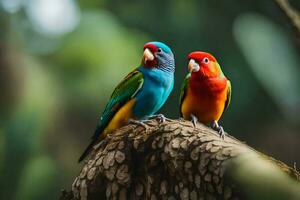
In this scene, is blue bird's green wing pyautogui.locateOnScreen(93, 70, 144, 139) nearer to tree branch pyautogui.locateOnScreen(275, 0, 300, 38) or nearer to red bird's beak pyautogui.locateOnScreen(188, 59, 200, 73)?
red bird's beak pyautogui.locateOnScreen(188, 59, 200, 73)

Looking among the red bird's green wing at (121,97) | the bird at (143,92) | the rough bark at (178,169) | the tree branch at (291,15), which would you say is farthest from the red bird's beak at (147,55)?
the tree branch at (291,15)

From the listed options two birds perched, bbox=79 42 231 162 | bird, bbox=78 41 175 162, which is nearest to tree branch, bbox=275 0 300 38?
two birds perched, bbox=79 42 231 162

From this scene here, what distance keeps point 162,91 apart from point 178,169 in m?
0.97

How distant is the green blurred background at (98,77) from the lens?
28.7 ft

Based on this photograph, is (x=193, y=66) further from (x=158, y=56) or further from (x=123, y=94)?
(x=123, y=94)

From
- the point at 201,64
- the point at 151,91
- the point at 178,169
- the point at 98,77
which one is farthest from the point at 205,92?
the point at 98,77

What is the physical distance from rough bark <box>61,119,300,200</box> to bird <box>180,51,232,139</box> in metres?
0.38

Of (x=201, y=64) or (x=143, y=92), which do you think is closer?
(x=201, y=64)

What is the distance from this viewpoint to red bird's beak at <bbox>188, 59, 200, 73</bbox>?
337 cm

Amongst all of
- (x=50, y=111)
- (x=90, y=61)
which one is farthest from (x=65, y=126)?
(x=90, y=61)

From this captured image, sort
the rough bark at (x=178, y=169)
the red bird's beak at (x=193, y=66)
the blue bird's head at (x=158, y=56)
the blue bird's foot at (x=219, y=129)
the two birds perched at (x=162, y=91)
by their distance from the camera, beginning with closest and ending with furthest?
the rough bark at (x=178, y=169) < the blue bird's foot at (x=219, y=129) < the red bird's beak at (x=193, y=66) < the two birds perched at (x=162, y=91) < the blue bird's head at (x=158, y=56)

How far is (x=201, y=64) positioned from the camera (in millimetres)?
3414

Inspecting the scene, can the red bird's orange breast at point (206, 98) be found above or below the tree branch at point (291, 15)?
below

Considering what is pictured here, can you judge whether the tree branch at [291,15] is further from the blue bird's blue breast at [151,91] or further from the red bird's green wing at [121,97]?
the red bird's green wing at [121,97]
